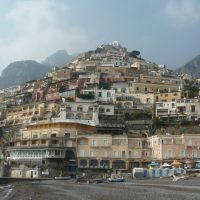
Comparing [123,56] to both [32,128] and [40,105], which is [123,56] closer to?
[40,105]

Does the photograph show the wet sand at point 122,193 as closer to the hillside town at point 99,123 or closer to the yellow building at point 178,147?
the yellow building at point 178,147

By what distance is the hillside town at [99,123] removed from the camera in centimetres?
8425

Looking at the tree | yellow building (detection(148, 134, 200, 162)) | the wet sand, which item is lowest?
the wet sand

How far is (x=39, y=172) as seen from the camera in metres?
83.2

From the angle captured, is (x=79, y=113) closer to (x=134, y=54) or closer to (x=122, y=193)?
(x=122, y=193)

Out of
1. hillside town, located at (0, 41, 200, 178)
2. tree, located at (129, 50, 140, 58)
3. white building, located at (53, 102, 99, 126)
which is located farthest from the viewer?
tree, located at (129, 50, 140, 58)

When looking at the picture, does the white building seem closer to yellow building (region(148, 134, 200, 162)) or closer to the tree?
yellow building (region(148, 134, 200, 162))

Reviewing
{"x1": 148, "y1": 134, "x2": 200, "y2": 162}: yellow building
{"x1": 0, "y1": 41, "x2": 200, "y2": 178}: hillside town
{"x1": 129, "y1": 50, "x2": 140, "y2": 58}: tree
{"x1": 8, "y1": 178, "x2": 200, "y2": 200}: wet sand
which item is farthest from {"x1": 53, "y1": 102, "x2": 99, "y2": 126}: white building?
{"x1": 129, "y1": 50, "x2": 140, "y2": 58}: tree

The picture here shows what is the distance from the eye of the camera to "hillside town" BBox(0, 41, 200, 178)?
276 feet

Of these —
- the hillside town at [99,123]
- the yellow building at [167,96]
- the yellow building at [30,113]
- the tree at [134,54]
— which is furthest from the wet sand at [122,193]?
the tree at [134,54]

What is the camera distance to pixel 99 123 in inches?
3939

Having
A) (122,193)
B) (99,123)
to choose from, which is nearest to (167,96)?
(99,123)

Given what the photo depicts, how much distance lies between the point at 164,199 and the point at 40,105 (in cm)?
8234

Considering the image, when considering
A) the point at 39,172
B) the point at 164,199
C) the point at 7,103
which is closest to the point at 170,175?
the point at 39,172
